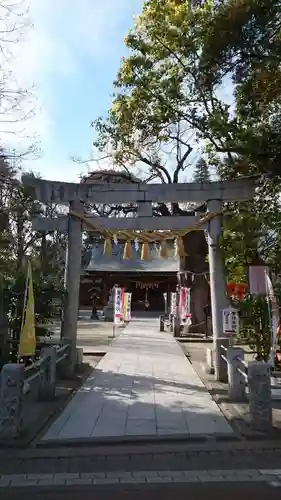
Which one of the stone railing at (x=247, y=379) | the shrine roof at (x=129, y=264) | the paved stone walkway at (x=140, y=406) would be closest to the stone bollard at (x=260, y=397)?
the stone railing at (x=247, y=379)

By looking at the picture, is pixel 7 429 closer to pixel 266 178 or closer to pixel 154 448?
pixel 154 448

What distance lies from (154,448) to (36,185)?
7.29 m

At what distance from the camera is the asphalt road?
179 inches

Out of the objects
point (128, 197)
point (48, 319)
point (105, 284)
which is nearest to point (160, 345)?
point (48, 319)

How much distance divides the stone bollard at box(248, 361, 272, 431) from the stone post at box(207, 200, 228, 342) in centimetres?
378

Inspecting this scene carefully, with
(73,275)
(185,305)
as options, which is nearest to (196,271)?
(185,305)

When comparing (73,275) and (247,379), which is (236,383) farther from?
(73,275)

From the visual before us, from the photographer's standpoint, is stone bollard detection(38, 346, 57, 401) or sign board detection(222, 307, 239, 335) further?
sign board detection(222, 307, 239, 335)

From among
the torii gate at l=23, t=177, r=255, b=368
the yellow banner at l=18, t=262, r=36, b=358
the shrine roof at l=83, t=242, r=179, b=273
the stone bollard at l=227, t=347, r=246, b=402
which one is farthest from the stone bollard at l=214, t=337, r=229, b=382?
the shrine roof at l=83, t=242, r=179, b=273

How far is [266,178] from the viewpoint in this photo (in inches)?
429

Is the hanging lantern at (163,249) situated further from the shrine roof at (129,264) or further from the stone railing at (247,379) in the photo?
the shrine roof at (129,264)

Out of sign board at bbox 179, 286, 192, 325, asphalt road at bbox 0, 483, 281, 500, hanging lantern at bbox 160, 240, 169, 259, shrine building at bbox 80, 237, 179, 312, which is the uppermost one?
shrine building at bbox 80, 237, 179, 312

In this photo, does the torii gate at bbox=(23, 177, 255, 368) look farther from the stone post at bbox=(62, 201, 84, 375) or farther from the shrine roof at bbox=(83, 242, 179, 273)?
the shrine roof at bbox=(83, 242, 179, 273)

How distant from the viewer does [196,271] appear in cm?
2344
